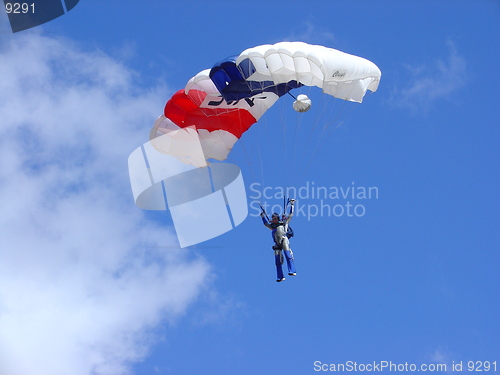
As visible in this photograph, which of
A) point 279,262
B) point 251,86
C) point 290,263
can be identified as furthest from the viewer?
point 251,86

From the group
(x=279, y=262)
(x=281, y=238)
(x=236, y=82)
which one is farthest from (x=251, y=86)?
(x=279, y=262)

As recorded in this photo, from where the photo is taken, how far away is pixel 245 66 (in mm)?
14023

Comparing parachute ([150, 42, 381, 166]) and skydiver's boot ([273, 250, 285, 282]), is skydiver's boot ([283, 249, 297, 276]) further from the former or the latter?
parachute ([150, 42, 381, 166])

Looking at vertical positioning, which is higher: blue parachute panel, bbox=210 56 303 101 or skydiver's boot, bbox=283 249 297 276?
blue parachute panel, bbox=210 56 303 101

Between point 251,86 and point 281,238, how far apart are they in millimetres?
3326

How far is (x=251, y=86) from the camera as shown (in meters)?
14.7

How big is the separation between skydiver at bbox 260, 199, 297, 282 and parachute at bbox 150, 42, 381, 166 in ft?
8.26

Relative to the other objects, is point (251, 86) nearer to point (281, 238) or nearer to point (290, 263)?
point (281, 238)

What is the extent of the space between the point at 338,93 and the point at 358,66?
0.74 meters

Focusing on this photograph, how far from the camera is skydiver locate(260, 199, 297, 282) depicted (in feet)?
47.0

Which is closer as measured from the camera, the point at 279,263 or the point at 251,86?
the point at 279,263

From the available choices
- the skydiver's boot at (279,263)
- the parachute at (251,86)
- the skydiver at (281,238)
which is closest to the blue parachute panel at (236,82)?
the parachute at (251,86)

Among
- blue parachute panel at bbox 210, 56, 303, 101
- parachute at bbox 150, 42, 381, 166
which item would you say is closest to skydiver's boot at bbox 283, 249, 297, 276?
parachute at bbox 150, 42, 381, 166

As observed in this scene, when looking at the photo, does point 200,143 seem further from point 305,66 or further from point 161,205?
point 161,205
